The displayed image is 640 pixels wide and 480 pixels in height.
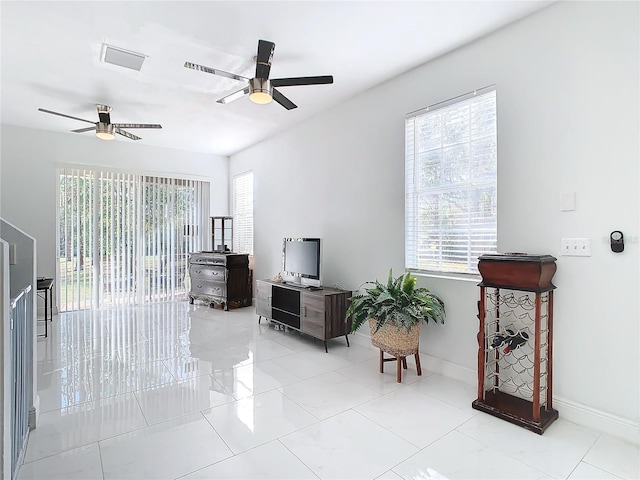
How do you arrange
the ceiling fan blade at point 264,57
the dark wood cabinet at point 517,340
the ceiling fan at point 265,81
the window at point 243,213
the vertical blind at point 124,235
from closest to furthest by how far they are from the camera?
the dark wood cabinet at point 517,340 < the ceiling fan blade at point 264,57 < the ceiling fan at point 265,81 < the vertical blind at point 124,235 < the window at point 243,213

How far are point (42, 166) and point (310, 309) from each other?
4.84 metres

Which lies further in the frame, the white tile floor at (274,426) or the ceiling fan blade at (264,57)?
the ceiling fan blade at (264,57)

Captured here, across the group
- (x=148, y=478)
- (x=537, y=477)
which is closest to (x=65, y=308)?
(x=148, y=478)

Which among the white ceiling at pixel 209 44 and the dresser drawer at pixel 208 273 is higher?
the white ceiling at pixel 209 44

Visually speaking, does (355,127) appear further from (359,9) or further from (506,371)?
(506,371)

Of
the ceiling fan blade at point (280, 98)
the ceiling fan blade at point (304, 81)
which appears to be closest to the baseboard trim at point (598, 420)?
the ceiling fan blade at point (304, 81)

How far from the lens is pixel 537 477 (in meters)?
1.79

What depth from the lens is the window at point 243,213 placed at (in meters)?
6.43

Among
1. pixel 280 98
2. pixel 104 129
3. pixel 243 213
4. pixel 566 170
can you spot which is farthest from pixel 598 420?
pixel 243 213

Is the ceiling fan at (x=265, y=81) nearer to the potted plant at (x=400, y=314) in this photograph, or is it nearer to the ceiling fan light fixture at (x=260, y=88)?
the ceiling fan light fixture at (x=260, y=88)

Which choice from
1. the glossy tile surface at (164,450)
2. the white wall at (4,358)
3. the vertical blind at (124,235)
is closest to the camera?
the white wall at (4,358)

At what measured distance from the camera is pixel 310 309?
3.95 metres

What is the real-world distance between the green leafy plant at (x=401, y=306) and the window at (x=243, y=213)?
3676mm

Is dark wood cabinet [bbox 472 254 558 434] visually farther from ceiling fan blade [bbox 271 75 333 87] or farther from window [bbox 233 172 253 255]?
window [bbox 233 172 253 255]
